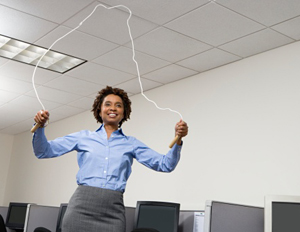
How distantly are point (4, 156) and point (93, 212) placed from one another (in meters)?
6.54

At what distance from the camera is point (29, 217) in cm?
405

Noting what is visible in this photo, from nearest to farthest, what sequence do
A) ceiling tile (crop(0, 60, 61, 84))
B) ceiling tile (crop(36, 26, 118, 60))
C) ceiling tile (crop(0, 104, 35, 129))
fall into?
ceiling tile (crop(36, 26, 118, 60)) < ceiling tile (crop(0, 60, 61, 84)) < ceiling tile (crop(0, 104, 35, 129))

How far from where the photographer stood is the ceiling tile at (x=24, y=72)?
4184 mm

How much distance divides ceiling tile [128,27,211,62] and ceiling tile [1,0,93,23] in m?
0.63

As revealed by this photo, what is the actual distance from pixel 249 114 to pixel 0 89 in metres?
2.95

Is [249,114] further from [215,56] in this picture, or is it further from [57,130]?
[57,130]

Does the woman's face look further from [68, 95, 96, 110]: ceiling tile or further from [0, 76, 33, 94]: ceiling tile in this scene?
[68, 95, 96, 110]: ceiling tile

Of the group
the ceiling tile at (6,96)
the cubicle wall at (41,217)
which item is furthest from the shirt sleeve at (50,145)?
the ceiling tile at (6,96)

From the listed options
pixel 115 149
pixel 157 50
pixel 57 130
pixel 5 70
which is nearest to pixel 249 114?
pixel 157 50

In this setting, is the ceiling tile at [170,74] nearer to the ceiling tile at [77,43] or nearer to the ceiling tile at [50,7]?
the ceiling tile at [77,43]

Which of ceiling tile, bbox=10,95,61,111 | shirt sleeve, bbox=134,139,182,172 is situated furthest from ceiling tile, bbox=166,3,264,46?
ceiling tile, bbox=10,95,61,111

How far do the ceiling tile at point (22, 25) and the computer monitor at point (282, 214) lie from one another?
2.12 m

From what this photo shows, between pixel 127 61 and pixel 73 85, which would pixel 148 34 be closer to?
pixel 127 61

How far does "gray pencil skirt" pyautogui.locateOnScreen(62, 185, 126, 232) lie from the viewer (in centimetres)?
146
